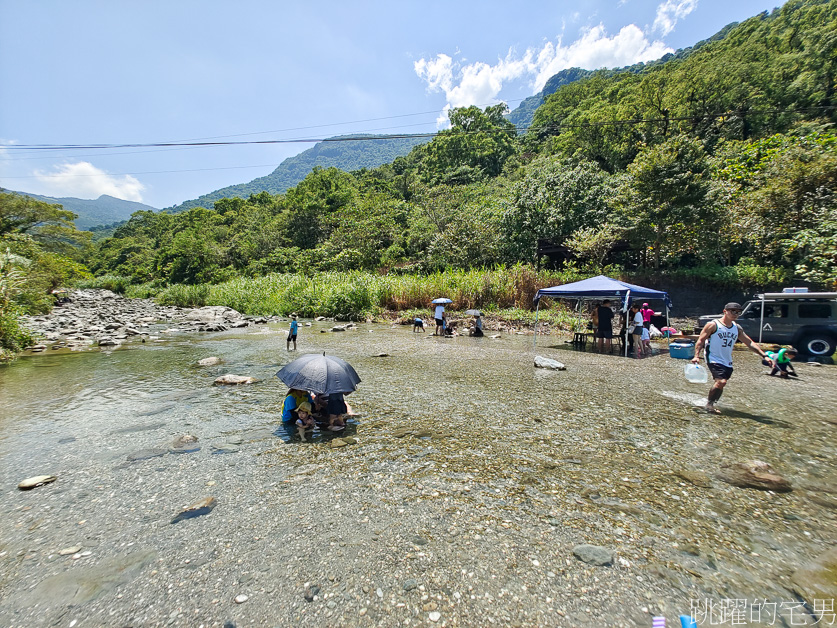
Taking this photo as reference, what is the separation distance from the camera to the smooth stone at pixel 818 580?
282cm

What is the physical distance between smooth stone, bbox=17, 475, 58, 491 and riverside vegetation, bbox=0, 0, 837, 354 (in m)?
11.2

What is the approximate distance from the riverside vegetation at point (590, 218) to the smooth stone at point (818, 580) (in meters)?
18.6

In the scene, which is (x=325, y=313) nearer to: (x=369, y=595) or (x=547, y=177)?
(x=547, y=177)

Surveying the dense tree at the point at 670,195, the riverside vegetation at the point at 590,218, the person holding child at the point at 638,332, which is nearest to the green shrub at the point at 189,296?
the riverside vegetation at the point at 590,218

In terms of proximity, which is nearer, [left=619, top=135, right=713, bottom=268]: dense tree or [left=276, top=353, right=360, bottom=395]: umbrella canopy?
[left=276, top=353, right=360, bottom=395]: umbrella canopy

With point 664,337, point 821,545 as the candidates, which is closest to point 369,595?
point 821,545

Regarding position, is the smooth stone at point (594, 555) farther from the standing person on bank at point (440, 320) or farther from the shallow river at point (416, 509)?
the standing person on bank at point (440, 320)

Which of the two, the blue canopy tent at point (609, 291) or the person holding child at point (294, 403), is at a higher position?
the blue canopy tent at point (609, 291)

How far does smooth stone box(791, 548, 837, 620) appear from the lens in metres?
2.82

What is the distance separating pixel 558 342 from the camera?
16797 mm

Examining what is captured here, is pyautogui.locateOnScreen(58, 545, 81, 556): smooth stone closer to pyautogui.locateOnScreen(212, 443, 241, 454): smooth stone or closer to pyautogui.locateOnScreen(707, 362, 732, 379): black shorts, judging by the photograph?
pyautogui.locateOnScreen(212, 443, 241, 454): smooth stone

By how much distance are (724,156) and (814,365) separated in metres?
23.8

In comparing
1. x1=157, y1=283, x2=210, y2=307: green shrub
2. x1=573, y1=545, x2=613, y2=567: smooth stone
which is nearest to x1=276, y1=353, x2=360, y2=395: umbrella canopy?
x1=573, y1=545, x2=613, y2=567: smooth stone

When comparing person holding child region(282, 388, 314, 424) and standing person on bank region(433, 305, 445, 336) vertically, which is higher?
standing person on bank region(433, 305, 445, 336)
